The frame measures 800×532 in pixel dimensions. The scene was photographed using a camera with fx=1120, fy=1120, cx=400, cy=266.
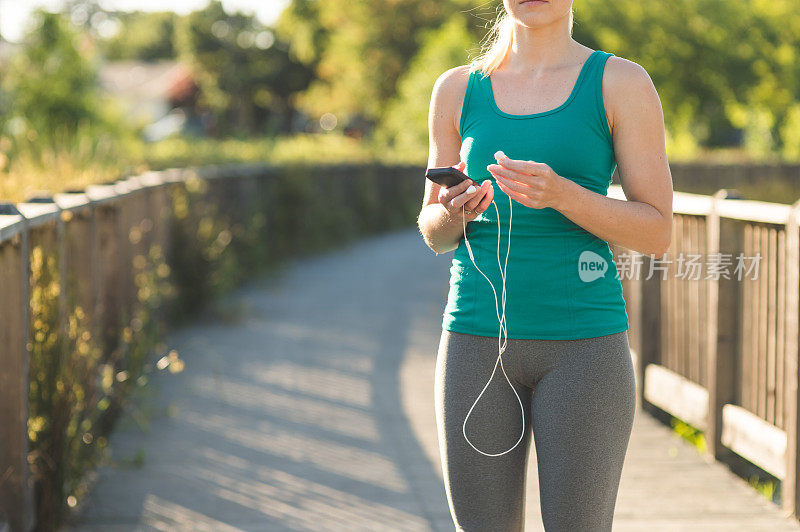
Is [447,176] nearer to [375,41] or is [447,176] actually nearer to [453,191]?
[453,191]

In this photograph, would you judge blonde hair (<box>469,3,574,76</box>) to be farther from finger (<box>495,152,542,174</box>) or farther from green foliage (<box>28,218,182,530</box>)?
green foliage (<box>28,218,182,530</box>)

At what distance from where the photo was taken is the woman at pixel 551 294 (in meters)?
2.52

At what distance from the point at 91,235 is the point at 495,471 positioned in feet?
12.7

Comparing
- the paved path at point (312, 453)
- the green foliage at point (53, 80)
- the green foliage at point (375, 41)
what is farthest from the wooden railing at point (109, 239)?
the green foliage at point (375, 41)

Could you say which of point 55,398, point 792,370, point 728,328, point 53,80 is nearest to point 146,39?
point 53,80

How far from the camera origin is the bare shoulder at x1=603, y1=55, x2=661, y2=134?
2494 mm

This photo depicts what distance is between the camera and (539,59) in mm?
2662

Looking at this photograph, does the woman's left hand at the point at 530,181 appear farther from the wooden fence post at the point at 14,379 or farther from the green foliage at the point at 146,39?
the green foliage at the point at 146,39

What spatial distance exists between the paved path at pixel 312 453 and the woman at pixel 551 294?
2.28 meters

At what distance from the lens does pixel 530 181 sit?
233 cm

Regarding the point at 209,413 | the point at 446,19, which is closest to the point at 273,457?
the point at 209,413

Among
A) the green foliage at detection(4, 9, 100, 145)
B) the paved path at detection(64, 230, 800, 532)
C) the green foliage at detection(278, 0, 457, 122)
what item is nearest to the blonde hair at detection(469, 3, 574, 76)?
the paved path at detection(64, 230, 800, 532)
